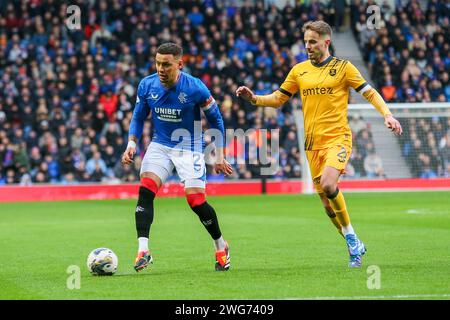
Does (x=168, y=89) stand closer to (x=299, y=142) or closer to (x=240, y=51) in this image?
(x=299, y=142)

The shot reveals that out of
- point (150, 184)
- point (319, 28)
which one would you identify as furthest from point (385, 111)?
point (150, 184)

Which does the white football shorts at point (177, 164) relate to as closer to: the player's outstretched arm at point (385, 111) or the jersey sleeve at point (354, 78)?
the jersey sleeve at point (354, 78)

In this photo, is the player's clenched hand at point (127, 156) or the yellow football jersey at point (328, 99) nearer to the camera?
the player's clenched hand at point (127, 156)

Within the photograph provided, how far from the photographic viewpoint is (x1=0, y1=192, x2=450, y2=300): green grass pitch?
27.6 feet

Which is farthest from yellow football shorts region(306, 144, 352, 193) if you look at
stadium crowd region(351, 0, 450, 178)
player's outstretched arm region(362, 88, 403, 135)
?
stadium crowd region(351, 0, 450, 178)

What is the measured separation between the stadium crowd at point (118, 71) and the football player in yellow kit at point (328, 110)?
587 inches

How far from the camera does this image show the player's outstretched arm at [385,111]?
31.9 feet

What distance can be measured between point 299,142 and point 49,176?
712cm

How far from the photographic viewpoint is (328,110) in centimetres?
1041

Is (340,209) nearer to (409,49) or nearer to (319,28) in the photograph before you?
(319,28)

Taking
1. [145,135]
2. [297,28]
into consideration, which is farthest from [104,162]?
[297,28]

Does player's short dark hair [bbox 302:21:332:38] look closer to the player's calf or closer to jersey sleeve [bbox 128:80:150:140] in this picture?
jersey sleeve [bbox 128:80:150:140]

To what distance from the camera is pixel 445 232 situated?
14820 millimetres

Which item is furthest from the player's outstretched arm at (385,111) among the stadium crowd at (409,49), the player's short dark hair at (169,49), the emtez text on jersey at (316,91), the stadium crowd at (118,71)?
the stadium crowd at (409,49)
